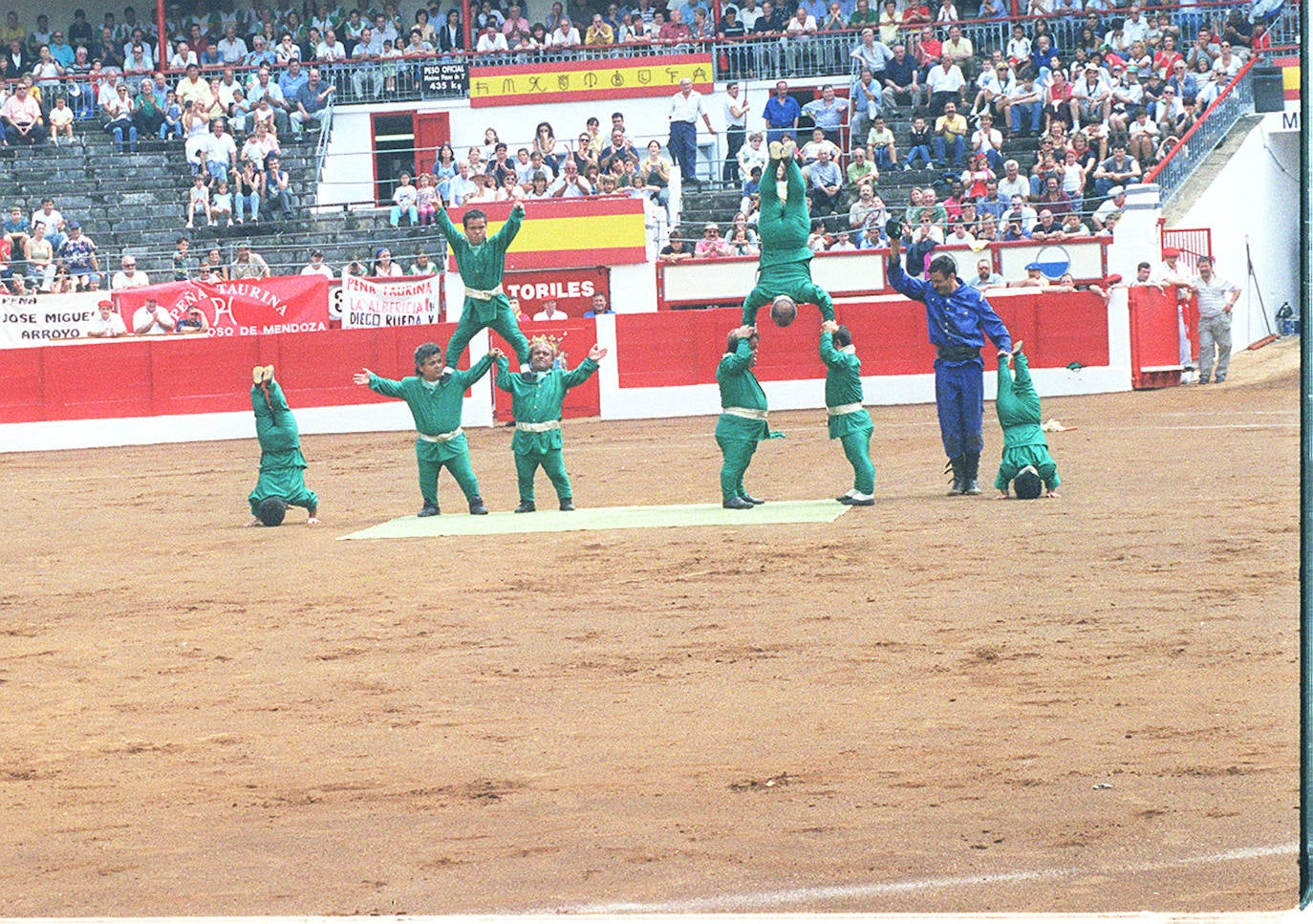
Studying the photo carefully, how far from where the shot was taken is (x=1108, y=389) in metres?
24.6

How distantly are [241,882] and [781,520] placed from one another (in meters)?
8.09

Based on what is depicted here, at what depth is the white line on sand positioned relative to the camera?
5070 mm

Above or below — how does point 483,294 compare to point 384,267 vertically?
below

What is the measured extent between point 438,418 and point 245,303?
41.7 feet

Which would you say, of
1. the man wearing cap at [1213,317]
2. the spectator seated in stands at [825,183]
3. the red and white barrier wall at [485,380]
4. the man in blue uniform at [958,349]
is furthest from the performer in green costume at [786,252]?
the spectator seated in stands at [825,183]

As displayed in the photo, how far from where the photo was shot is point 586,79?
113 ft

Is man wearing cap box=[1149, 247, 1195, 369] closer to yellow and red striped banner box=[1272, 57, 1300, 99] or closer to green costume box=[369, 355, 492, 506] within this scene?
yellow and red striped banner box=[1272, 57, 1300, 99]

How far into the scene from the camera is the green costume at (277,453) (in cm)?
1432

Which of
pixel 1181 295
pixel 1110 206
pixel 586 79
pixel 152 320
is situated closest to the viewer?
pixel 1181 295

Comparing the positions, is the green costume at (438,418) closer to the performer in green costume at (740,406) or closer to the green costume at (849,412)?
the performer in green costume at (740,406)

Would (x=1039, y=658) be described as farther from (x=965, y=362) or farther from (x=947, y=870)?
(x=965, y=362)

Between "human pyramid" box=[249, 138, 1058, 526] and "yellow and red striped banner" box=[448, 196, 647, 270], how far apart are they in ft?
38.0

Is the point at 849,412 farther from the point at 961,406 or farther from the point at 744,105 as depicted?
the point at 744,105

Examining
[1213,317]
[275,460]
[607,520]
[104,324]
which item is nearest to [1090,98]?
[1213,317]
